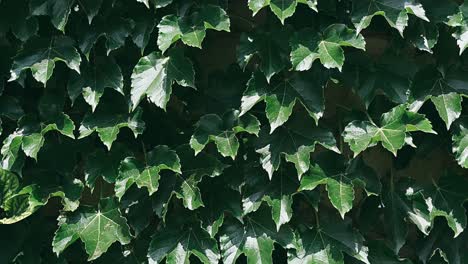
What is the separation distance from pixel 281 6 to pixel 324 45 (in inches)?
7.3

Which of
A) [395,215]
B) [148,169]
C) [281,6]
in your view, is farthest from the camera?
[395,215]

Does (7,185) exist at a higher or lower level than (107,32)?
lower

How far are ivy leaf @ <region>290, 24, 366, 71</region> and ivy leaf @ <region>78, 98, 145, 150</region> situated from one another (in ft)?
1.81

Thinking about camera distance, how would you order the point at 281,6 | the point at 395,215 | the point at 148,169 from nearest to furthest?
the point at 281,6 → the point at 148,169 → the point at 395,215

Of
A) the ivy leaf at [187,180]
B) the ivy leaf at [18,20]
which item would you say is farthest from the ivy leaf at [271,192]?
the ivy leaf at [18,20]

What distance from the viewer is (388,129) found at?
7.45 ft

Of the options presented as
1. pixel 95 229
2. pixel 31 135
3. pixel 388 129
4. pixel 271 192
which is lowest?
pixel 95 229

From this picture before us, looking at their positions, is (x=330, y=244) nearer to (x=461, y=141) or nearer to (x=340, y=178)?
(x=340, y=178)

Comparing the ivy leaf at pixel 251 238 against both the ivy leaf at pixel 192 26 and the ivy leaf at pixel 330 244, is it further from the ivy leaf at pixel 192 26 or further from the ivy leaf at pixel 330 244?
the ivy leaf at pixel 192 26

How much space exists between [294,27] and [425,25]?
0.43 m

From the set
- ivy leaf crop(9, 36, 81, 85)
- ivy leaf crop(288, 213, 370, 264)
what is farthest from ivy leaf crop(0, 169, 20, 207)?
ivy leaf crop(288, 213, 370, 264)

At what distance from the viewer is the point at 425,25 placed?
2.34 meters

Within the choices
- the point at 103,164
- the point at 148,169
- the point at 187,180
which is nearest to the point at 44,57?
the point at 103,164

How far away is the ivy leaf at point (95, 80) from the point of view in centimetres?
236
